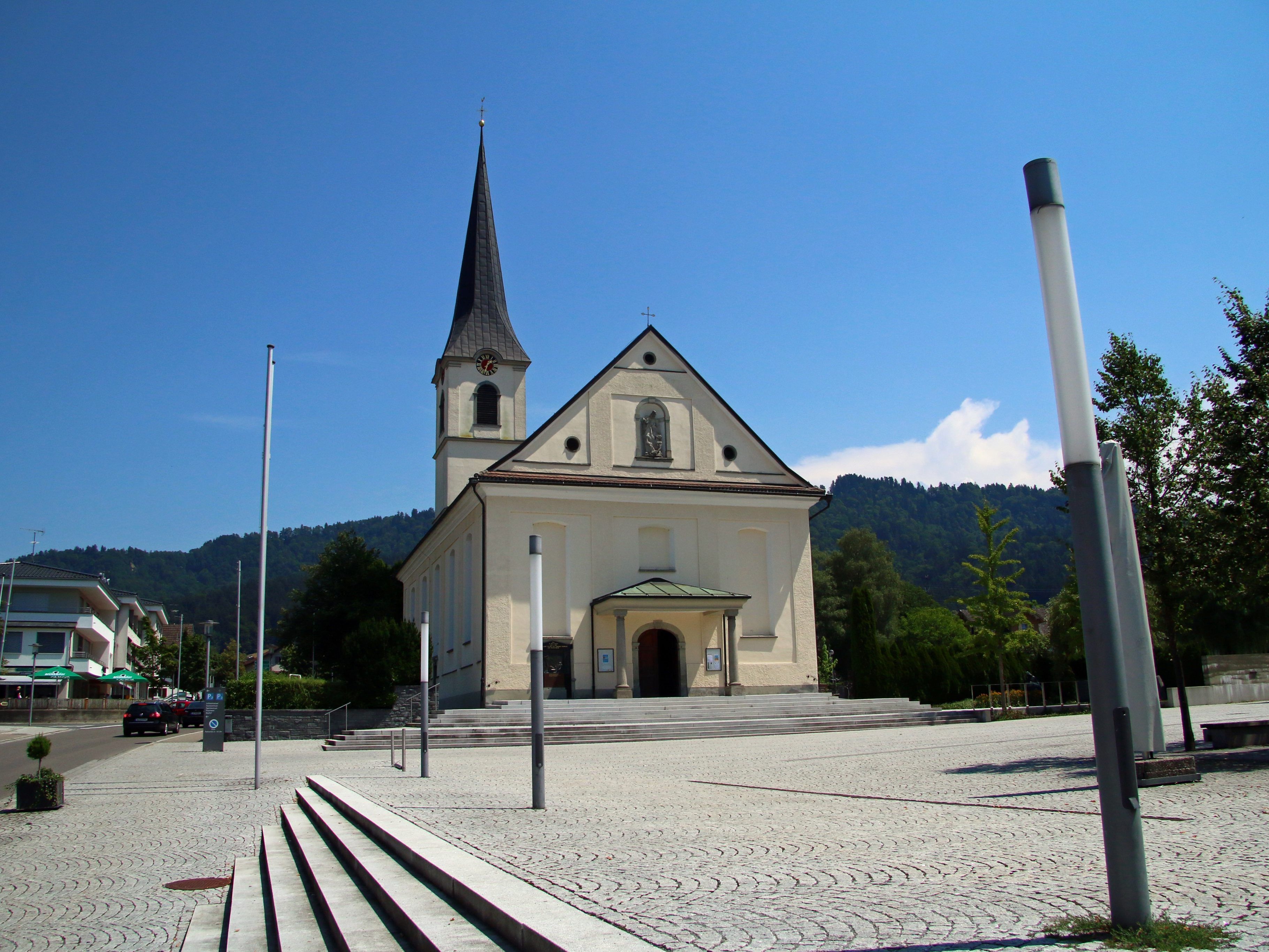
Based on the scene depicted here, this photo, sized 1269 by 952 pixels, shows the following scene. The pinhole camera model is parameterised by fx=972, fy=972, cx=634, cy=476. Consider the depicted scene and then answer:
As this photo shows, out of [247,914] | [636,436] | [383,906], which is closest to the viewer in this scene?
[383,906]

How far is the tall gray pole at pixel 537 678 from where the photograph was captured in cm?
1048

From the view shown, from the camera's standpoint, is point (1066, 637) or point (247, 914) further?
point (1066, 637)

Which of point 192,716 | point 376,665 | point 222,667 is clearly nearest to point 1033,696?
point 376,665

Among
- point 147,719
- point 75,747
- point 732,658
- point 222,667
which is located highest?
point 222,667

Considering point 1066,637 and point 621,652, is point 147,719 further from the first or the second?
point 1066,637

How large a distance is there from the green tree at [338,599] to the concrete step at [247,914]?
4945cm

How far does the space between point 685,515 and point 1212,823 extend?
2895 centimetres

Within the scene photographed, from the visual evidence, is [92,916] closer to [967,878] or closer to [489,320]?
[967,878]

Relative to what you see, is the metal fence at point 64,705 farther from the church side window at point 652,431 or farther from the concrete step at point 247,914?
the concrete step at point 247,914

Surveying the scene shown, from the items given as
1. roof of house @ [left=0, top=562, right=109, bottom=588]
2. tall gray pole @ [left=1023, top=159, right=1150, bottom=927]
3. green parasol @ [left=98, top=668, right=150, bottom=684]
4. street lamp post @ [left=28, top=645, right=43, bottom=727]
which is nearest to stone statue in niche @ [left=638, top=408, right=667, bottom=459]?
tall gray pole @ [left=1023, top=159, right=1150, bottom=927]

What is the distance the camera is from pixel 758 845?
23.9ft

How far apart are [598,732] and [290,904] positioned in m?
20.3

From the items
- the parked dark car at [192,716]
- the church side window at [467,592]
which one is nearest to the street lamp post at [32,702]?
the parked dark car at [192,716]

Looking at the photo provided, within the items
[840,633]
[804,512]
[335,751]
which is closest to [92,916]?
[335,751]
